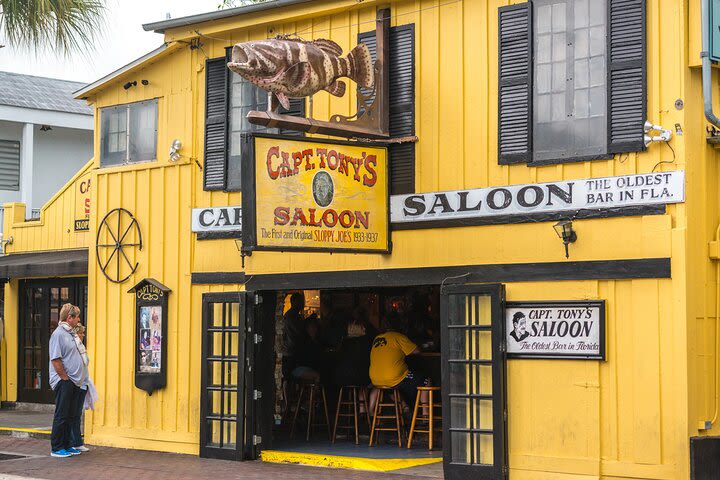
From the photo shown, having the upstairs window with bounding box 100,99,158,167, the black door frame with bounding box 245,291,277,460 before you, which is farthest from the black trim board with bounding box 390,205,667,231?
the upstairs window with bounding box 100,99,158,167

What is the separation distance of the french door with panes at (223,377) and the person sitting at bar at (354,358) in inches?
70.2

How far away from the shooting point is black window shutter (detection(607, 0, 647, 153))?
1088cm

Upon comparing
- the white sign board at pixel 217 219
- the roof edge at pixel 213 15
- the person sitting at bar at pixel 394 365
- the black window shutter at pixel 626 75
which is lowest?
the person sitting at bar at pixel 394 365

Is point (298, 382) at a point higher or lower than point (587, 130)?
lower

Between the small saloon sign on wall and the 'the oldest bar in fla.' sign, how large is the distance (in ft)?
11.9

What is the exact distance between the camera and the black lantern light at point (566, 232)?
1116 cm

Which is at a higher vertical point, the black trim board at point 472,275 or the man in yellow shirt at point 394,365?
the black trim board at point 472,275

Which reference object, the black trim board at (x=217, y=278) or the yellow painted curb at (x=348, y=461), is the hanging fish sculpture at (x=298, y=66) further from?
the yellow painted curb at (x=348, y=461)

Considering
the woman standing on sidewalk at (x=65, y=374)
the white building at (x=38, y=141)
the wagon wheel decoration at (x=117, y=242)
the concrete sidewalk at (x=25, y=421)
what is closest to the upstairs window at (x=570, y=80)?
the wagon wheel decoration at (x=117, y=242)

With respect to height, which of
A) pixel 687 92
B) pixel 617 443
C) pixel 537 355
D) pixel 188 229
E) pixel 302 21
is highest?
pixel 302 21

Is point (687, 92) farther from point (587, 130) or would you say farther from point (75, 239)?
point (75, 239)

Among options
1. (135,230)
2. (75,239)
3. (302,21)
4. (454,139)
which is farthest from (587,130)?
(75,239)

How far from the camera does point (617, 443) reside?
35.7 feet

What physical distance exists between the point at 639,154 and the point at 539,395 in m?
2.53
